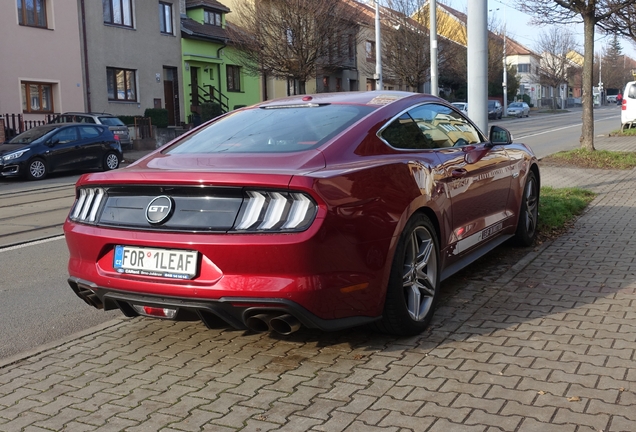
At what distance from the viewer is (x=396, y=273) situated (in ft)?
14.5

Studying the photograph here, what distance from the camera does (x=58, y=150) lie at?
19625 millimetres

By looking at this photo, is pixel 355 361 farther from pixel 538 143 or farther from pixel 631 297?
pixel 538 143

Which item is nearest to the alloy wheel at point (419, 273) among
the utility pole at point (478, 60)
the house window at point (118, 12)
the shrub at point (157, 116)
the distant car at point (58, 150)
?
the utility pole at point (478, 60)

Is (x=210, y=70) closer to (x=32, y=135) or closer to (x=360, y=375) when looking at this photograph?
(x=32, y=135)

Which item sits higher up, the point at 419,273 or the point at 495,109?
the point at 495,109

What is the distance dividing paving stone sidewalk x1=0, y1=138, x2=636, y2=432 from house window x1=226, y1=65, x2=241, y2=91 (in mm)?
35687

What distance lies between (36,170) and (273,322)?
1663 centimetres

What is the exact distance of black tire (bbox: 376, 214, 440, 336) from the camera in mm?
4430

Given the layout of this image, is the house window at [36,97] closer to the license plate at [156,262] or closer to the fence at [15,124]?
the fence at [15,124]

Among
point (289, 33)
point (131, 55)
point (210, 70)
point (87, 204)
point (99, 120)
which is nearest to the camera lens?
point (87, 204)

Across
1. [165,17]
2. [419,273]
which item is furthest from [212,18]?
[419,273]

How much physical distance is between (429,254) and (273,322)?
53.5 inches

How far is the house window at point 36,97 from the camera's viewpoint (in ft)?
89.7

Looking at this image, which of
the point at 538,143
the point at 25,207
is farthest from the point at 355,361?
the point at 538,143
